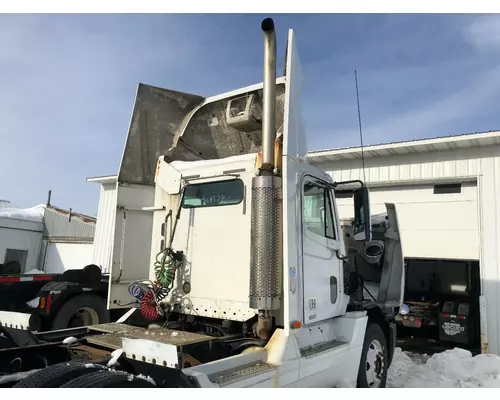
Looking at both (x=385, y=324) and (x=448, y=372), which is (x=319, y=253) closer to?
(x=385, y=324)

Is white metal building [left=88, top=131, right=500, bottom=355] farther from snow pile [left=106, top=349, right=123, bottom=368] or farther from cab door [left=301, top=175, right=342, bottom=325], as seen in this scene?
snow pile [left=106, top=349, right=123, bottom=368]

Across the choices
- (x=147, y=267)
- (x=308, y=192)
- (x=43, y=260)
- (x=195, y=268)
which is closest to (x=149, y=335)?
(x=195, y=268)

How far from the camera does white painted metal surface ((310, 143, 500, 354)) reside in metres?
9.04

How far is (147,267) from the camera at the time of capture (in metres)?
5.50

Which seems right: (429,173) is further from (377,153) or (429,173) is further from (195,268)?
(195,268)

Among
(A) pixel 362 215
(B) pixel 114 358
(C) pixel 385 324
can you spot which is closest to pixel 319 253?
(A) pixel 362 215

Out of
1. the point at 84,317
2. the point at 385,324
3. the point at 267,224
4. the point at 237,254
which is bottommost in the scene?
the point at 84,317

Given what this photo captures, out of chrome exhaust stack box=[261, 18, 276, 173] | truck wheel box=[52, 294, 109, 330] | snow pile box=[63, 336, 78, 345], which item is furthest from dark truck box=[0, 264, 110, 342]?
chrome exhaust stack box=[261, 18, 276, 173]

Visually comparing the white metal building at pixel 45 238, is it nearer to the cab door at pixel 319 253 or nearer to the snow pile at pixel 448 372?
the snow pile at pixel 448 372

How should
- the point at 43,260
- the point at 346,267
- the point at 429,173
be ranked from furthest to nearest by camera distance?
the point at 43,260, the point at 429,173, the point at 346,267

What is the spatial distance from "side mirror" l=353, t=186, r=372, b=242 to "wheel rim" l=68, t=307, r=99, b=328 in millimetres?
4809

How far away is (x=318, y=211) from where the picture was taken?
4824 mm

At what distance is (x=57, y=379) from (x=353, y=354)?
3175 millimetres

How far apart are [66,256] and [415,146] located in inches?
695
